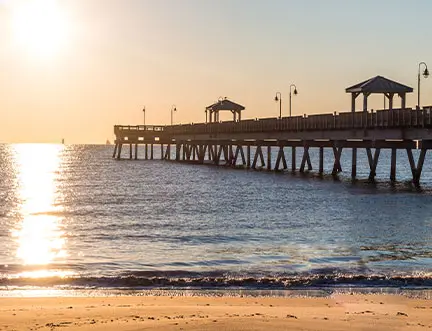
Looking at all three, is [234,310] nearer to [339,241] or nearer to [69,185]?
[339,241]

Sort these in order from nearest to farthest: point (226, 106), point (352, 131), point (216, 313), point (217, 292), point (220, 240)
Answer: point (216, 313) < point (217, 292) < point (220, 240) < point (352, 131) < point (226, 106)

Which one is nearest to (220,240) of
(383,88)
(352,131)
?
(352,131)

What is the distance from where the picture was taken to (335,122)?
52.3 meters

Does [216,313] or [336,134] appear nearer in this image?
[216,313]

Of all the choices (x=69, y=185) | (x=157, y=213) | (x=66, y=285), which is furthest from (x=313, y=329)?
(x=69, y=185)

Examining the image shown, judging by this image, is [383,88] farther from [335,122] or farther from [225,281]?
[225,281]

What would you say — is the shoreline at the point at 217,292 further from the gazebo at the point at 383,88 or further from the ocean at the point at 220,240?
the gazebo at the point at 383,88

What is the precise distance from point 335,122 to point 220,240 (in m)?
30.5

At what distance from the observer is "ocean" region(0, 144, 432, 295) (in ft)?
51.5

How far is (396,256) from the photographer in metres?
19.5

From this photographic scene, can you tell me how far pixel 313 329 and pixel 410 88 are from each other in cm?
4403

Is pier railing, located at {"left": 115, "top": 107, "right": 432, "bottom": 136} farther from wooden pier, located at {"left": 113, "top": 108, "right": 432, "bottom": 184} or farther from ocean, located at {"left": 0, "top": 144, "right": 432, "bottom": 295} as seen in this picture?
ocean, located at {"left": 0, "top": 144, "right": 432, "bottom": 295}

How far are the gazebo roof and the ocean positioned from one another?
9258mm

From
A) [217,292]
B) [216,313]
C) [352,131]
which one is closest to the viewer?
[216,313]
